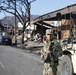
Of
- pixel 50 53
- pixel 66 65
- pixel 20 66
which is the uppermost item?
pixel 50 53

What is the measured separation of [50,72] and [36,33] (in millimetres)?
52237

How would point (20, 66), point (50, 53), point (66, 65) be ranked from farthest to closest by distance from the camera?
point (20, 66), point (66, 65), point (50, 53)

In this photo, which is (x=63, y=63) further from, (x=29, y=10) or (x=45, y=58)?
(x=29, y=10)

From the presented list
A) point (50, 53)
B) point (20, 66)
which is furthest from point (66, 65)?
point (20, 66)

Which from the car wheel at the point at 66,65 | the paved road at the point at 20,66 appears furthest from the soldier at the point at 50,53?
the paved road at the point at 20,66

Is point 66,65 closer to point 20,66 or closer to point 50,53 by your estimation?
point 50,53

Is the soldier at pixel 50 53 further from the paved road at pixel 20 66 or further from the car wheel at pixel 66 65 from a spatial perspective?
the paved road at pixel 20 66

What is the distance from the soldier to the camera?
24.3 feet

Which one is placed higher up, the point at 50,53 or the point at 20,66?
the point at 50,53

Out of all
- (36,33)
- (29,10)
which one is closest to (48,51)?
(29,10)

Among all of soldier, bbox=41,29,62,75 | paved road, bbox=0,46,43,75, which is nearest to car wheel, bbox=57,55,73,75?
soldier, bbox=41,29,62,75

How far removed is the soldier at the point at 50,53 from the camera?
7398 millimetres

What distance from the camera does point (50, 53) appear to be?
24.3 ft

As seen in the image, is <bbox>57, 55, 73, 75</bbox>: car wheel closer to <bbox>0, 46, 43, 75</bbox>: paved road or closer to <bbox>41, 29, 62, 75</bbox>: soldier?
<bbox>41, 29, 62, 75</bbox>: soldier
